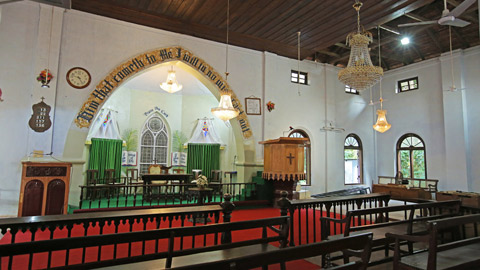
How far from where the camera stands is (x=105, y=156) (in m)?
8.81

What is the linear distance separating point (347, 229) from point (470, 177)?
8.16 meters

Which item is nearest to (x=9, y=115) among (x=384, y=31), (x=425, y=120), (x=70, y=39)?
(x=70, y=39)

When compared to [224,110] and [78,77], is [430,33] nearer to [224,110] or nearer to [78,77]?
[224,110]

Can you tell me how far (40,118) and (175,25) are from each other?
3769 mm

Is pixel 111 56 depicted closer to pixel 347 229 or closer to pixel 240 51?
pixel 240 51

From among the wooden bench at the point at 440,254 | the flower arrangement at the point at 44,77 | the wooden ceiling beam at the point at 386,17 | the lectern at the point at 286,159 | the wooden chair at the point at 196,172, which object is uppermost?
the wooden ceiling beam at the point at 386,17

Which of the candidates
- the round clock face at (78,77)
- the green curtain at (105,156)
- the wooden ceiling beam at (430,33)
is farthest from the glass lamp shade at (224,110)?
the wooden ceiling beam at (430,33)

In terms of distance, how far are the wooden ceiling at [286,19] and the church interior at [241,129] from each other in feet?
0.16

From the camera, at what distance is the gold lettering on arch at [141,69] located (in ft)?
21.0

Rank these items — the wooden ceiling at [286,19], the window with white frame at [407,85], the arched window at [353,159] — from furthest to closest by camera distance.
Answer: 1. the arched window at [353,159]
2. the window with white frame at [407,85]
3. the wooden ceiling at [286,19]

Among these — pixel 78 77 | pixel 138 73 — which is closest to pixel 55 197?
pixel 78 77

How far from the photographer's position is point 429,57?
382 inches

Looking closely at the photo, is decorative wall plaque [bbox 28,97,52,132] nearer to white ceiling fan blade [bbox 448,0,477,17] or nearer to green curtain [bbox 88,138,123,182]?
green curtain [bbox 88,138,123,182]

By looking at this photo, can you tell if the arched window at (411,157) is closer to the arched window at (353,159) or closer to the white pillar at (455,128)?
the white pillar at (455,128)
